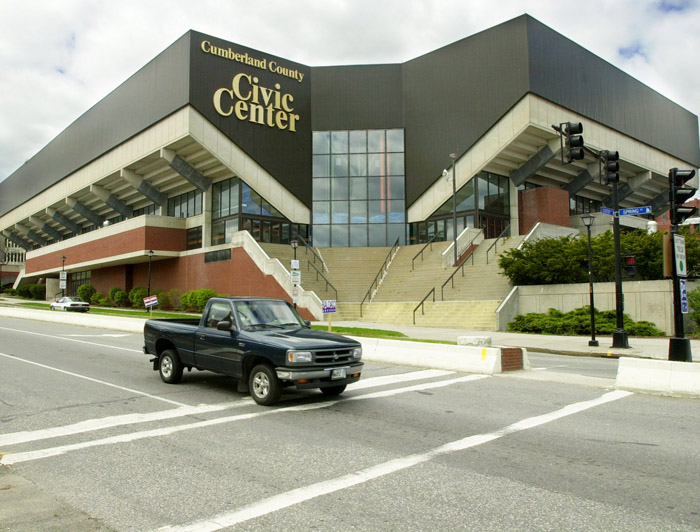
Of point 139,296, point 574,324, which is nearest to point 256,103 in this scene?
point 139,296

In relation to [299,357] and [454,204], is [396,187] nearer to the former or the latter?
[454,204]

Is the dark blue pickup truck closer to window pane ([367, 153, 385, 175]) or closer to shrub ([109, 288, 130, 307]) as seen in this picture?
window pane ([367, 153, 385, 175])

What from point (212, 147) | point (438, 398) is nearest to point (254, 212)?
point (212, 147)

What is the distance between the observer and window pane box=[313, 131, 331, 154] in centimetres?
4650

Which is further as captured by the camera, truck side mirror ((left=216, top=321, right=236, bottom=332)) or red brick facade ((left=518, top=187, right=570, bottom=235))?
red brick facade ((left=518, top=187, right=570, bottom=235))

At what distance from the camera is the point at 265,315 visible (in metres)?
9.74

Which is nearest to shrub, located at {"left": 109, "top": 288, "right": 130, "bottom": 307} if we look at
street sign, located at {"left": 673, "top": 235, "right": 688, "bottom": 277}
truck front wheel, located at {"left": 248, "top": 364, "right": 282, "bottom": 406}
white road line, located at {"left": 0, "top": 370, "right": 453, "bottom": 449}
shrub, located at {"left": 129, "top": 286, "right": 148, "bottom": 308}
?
shrub, located at {"left": 129, "top": 286, "right": 148, "bottom": 308}

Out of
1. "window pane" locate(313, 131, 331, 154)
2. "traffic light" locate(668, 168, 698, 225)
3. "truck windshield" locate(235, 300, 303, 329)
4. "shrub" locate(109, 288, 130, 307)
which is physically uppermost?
"window pane" locate(313, 131, 331, 154)

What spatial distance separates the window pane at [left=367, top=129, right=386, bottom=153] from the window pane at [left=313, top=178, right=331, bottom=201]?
454 cm

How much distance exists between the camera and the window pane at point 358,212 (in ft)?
150

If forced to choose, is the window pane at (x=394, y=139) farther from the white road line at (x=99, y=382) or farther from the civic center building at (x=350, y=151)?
the white road line at (x=99, y=382)

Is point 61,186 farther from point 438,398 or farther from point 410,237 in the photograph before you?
point 438,398

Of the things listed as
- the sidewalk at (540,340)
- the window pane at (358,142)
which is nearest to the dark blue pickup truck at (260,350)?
the sidewalk at (540,340)

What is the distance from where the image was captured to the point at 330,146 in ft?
153
